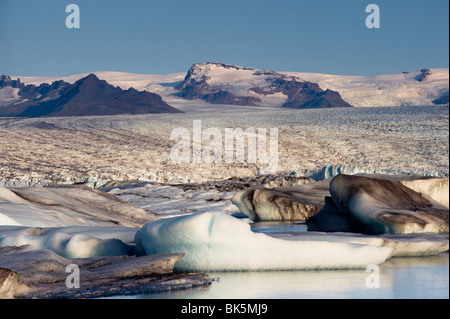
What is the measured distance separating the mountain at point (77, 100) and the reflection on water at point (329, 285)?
118 meters

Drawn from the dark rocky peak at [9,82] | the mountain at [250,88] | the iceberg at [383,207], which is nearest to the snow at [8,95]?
the dark rocky peak at [9,82]

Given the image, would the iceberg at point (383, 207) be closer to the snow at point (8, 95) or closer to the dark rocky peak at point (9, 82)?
the snow at point (8, 95)

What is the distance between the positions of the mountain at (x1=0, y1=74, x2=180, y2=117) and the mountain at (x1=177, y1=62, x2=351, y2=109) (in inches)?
744

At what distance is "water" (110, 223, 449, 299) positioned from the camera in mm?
4555

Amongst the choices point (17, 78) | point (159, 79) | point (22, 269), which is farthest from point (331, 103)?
point (22, 269)

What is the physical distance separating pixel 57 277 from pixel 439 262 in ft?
11.2

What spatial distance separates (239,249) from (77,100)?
14322 centimetres

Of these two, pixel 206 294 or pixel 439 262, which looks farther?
pixel 439 262

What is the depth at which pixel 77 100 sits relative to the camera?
144 m

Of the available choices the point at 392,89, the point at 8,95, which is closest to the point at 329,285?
the point at 392,89

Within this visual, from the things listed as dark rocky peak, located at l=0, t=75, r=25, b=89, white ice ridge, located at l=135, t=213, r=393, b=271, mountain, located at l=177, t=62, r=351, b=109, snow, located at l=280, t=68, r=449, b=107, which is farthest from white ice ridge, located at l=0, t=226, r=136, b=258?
dark rocky peak, located at l=0, t=75, r=25, b=89

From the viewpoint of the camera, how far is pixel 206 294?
4656 millimetres

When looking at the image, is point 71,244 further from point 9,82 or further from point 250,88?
point 9,82
